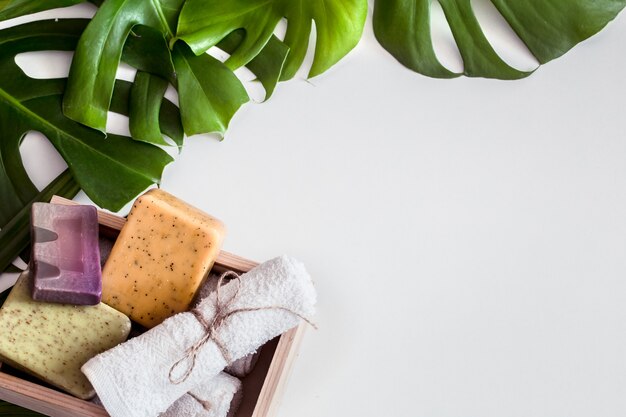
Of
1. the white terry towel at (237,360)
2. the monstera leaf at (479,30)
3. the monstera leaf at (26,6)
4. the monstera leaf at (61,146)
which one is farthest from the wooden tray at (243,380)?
the monstera leaf at (479,30)

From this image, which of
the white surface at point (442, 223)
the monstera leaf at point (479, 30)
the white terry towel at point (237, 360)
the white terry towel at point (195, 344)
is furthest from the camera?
the monstera leaf at point (479, 30)

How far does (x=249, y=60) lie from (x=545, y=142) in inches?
19.4

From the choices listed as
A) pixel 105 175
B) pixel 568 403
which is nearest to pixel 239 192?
pixel 105 175

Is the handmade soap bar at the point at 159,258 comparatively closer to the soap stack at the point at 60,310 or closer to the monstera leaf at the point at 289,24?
the soap stack at the point at 60,310

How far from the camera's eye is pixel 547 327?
138cm

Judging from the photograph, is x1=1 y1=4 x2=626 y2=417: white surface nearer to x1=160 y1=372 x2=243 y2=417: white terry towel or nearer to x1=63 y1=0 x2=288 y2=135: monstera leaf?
x1=63 y1=0 x2=288 y2=135: monstera leaf

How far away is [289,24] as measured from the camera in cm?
146

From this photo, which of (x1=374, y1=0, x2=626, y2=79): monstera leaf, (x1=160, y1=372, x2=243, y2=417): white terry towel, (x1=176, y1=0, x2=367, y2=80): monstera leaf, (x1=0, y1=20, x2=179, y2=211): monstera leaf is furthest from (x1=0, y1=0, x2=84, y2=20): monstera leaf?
(x1=160, y1=372, x2=243, y2=417): white terry towel

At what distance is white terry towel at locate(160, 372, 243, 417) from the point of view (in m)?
1.13

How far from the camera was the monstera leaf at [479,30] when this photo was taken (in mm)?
1477

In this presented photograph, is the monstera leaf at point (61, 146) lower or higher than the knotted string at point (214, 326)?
higher

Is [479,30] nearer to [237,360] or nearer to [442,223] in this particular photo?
[442,223]

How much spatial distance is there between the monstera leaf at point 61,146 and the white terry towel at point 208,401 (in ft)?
1.15

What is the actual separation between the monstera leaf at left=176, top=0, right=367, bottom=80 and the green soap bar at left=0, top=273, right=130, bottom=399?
1.59ft
